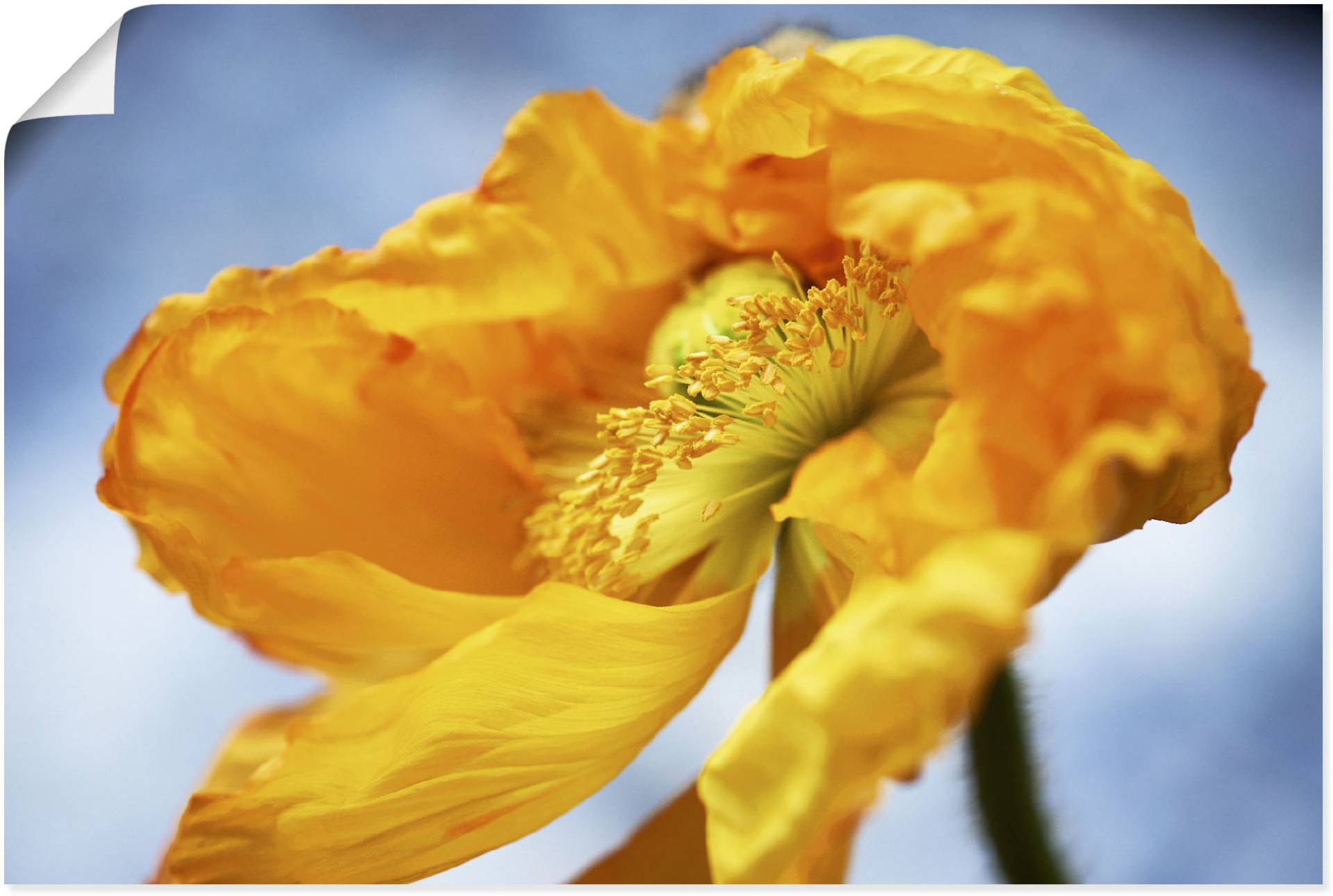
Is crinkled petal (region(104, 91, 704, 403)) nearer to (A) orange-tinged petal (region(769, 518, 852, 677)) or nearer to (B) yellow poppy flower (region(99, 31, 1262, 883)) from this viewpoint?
(B) yellow poppy flower (region(99, 31, 1262, 883))

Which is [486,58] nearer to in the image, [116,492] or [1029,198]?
[116,492]

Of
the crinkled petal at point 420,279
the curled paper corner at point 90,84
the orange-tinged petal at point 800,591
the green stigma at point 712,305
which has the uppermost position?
the curled paper corner at point 90,84

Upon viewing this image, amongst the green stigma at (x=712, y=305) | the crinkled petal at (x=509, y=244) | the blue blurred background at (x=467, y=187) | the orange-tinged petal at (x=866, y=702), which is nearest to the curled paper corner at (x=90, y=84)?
the blue blurred background at (x=467, y=187)

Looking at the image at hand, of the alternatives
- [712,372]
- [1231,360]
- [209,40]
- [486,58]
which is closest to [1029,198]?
[1231,360]

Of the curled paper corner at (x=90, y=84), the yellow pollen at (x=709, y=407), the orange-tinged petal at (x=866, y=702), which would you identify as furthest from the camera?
the curled paper corner at (x=90, y=84)

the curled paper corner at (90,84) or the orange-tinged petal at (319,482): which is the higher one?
the curled paper corner at (90,84)

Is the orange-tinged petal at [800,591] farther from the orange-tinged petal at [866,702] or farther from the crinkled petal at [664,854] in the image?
the orange-tinged petal at [866,702]

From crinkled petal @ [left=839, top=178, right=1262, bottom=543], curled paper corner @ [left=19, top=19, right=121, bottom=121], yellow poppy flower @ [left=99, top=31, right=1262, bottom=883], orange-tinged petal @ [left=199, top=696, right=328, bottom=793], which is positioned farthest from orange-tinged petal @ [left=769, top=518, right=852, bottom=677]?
curled paper corner @ [left=19, top=19, right=121, bottom=121]
